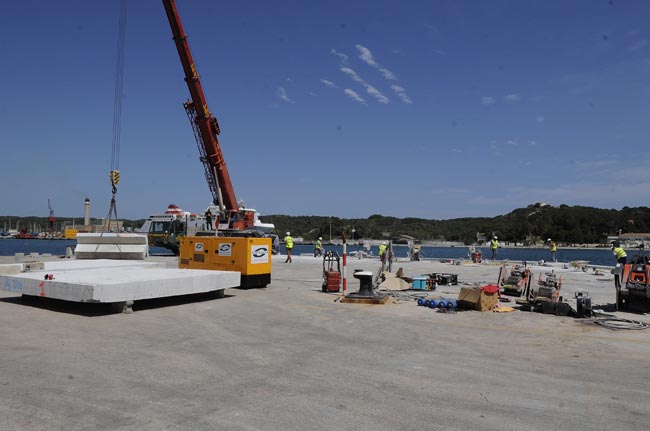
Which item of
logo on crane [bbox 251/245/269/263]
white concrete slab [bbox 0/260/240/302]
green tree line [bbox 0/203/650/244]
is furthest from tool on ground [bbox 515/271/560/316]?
green tree line [bbox 0/203/650/244]

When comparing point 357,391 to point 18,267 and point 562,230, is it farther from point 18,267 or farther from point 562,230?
point 562,230

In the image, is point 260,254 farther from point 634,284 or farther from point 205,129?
point 205,129

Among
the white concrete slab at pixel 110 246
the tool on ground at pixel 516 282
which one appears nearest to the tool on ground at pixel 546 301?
the tool on ground at pixel 516 282

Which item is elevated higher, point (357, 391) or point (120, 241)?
point (120, 241)

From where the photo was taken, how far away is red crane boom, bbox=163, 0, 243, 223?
34.0 meters

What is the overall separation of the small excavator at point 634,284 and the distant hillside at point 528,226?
14160cm

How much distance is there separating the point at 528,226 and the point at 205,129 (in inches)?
6062

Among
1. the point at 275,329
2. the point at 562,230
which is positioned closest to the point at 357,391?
the point at 275,329

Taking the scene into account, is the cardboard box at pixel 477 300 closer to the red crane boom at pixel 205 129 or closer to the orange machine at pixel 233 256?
the orange machine at pixel 233 256

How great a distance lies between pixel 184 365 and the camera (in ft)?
21.2

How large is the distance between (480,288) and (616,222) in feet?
616

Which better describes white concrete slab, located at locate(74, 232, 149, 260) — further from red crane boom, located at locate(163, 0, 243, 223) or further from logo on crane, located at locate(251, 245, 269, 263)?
red crane boom, located at locate(163, 0, 243, 223)

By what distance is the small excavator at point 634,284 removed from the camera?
469 inches

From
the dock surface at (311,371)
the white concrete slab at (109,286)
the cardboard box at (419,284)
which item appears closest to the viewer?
the dock surface at (311,371)
